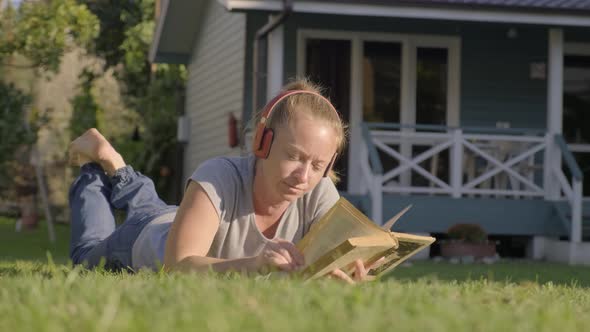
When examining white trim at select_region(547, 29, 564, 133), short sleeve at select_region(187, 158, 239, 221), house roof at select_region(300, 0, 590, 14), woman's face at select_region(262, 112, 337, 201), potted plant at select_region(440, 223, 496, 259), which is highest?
house roof at select_region(300, 0, 590, 14)

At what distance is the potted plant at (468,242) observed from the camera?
10688 mm

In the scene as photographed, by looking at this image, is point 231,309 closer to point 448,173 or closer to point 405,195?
point 405,195

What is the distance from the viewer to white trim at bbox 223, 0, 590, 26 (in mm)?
10656

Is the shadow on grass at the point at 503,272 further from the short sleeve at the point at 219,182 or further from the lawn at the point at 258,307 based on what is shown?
the lawn at the point at 258,307

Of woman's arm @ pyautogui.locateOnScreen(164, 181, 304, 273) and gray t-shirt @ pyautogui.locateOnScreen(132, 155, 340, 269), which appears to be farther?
gray t-shirt @ pyautogui.locateOnScreen(132, 155, 340, 269)

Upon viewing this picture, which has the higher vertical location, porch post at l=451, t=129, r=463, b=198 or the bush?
porch post at l=451, t=129, r=463, b=198

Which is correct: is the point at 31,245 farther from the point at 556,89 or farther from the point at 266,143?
the point at 266,143

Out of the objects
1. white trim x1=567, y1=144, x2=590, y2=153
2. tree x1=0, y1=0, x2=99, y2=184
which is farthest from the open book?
white trim x1=567, y1=144, x2=590, y2=153

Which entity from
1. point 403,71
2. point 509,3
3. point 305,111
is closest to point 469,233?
point 509,3

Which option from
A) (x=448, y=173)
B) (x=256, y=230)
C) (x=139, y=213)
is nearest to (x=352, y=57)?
(x=448, y=173)

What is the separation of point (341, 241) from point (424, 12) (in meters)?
→ 8.07

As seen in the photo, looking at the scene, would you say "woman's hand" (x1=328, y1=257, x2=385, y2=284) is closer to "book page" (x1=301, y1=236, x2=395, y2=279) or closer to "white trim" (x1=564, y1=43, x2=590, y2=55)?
"book page" (x1=301, y1=236, x2=395, y2=279)

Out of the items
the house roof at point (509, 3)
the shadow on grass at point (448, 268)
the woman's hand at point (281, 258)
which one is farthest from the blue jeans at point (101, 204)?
the house roof at point (509, 3)

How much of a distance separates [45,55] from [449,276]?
7272 millimetres
